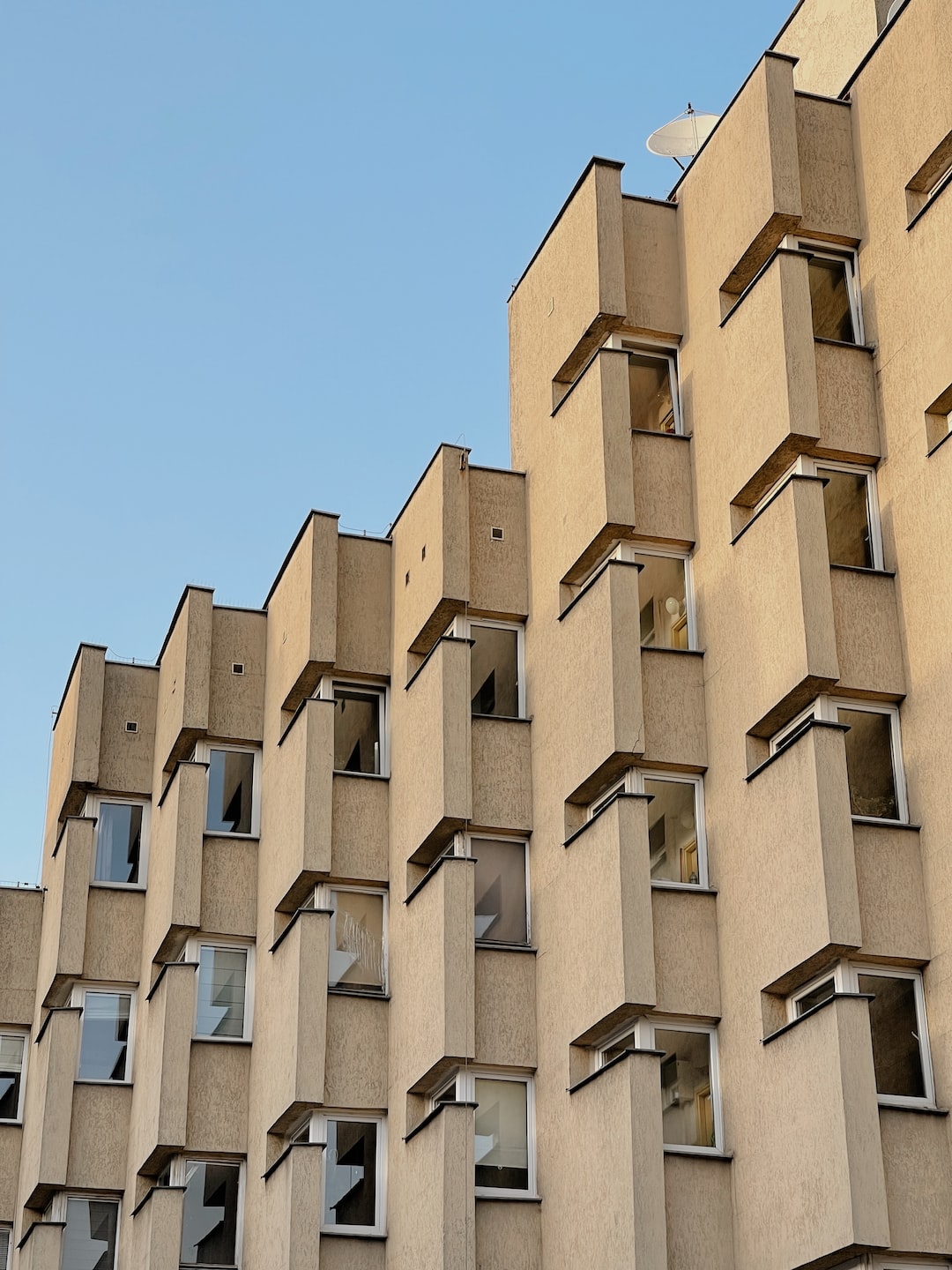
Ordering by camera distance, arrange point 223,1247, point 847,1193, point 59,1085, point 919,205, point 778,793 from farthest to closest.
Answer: point 59,1085 → point 223,1247 → point 919,205 → point 778,793 → point 847,1193

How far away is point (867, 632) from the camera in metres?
21.9

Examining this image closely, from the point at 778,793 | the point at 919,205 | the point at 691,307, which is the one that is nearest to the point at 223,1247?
the point at 778,793

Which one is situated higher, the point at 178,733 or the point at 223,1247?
the point at 178,733

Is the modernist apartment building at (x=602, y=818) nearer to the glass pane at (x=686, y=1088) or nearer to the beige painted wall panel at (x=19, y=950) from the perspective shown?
the glass pane at (x=686, y=1088)

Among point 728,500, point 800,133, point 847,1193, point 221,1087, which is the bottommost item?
point 847,1193

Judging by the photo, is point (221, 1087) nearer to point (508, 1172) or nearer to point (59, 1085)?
point (59, 1085)

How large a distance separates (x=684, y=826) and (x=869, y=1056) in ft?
16.2

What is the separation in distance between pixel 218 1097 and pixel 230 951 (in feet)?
7.74

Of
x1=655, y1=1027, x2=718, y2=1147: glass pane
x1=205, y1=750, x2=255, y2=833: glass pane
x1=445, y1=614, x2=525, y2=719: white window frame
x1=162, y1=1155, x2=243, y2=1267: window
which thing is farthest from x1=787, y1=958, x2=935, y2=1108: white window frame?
x1=205, y1=750, x2=255, y2=833: glass pane

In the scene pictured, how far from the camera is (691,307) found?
86.8 feet

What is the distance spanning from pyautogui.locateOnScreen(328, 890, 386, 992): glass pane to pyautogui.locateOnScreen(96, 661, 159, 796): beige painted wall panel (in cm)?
671

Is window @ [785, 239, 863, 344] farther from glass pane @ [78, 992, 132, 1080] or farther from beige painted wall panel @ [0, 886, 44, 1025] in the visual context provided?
beige painted wall panel @ [0, 886, 44, 1025]

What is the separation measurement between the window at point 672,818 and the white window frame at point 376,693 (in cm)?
600

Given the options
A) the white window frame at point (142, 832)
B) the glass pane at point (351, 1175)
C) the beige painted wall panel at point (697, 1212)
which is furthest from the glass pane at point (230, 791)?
Answer: the beige painted wall panel at point (697, 1212)
